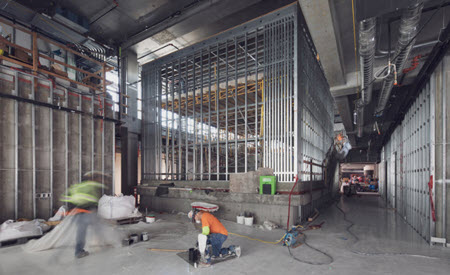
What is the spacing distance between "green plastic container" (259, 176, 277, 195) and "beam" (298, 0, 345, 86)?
5.29 meters

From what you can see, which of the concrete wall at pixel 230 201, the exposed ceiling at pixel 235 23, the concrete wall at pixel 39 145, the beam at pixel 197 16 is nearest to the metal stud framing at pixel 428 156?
the exposed ceiling at pixel 235 23

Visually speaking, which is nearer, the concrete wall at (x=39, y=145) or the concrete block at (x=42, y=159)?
the concrete wall at (x=39, y=145)

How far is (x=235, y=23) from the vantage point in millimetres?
13695

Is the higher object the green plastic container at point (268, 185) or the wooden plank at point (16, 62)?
the wooden plank at point (16, 62)

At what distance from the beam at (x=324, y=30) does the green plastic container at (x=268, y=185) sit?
5.29m

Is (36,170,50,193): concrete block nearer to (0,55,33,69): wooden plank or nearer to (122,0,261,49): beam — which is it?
(0,55,33,69): wooden plank

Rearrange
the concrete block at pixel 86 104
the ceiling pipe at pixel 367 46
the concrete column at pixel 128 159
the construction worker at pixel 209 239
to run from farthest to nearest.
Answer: the concrete column at pixel 128 159 < the concrete block at pixel 86 104 < the ceiling pipe at pixel 367 46 < the construction worker at pixel 209 239

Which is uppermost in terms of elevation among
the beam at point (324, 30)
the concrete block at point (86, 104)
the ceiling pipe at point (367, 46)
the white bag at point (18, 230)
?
the beam at point (324, 30)

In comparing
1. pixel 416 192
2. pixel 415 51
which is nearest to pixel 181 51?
Answer: pixel 415 51

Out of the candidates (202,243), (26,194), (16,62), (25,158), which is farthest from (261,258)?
(16,62)

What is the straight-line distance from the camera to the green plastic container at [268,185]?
930 centimetres

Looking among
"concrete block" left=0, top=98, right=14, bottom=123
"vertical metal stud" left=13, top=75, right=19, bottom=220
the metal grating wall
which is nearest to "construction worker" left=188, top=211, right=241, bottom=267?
the metal grating wall

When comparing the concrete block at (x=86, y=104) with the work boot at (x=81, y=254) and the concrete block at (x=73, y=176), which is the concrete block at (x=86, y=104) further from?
the work boot at (x=81, y=254)

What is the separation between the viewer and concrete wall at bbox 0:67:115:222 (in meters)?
8.41
